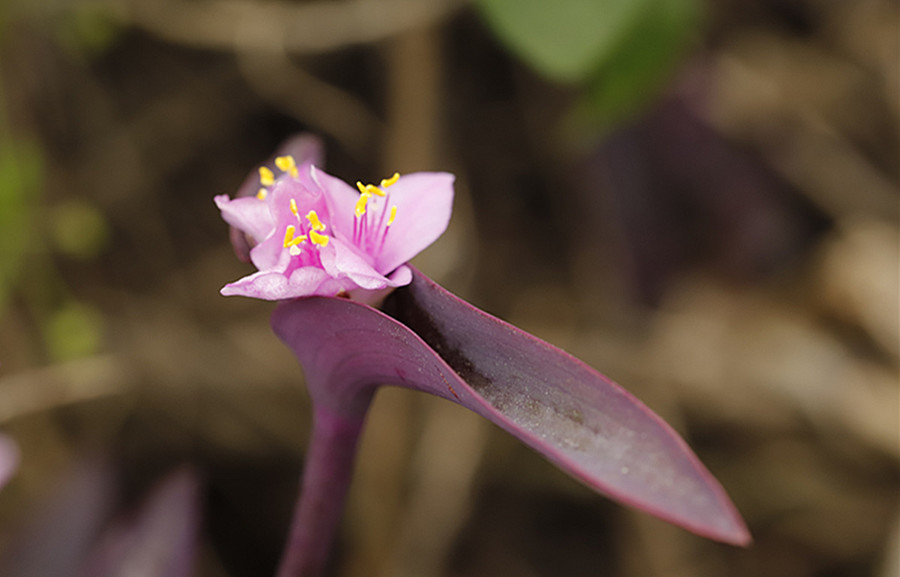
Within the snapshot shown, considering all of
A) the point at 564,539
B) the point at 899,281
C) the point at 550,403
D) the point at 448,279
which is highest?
the point at 550,403

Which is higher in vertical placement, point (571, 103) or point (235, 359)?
point (571, 103)

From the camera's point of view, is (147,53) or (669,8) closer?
(669,8)

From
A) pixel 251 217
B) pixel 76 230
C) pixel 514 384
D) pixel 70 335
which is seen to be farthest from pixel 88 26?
pixel 514 384

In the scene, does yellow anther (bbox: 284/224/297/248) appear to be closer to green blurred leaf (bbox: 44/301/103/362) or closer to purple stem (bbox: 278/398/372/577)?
purple stem (bbox: 278/398/372/577)

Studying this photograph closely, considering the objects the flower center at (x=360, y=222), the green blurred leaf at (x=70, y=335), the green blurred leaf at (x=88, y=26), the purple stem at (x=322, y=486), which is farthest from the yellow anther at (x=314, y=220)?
the green blurred leaf at (x=88, y=26)

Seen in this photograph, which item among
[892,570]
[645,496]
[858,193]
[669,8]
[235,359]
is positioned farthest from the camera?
[858,193]

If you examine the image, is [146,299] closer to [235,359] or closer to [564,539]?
[235,359]

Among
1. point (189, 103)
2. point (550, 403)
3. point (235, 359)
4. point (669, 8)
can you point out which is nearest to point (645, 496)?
point (550, 403)

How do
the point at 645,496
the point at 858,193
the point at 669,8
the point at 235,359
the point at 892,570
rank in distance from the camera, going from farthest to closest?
A: the point at 858,193
the point at 235,359
the point at 892,570
the point at 669,8
the point at 645,496
